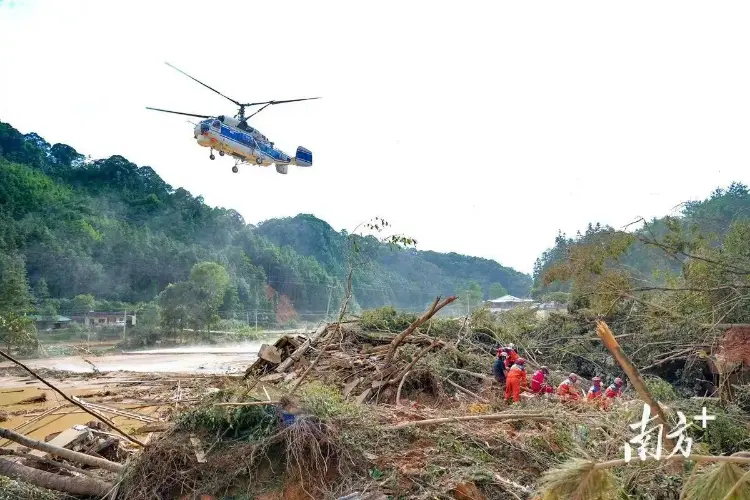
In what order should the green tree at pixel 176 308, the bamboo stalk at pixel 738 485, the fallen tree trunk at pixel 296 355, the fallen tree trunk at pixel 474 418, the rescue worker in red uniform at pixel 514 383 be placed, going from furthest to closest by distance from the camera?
the green tree at pixel 176 308
the fallen tree trunk at pixel 296 355
the rescue worker in red uniform at pixel 514 383
the fallen tree trunk at pixel 474 418
the bamboo stalk at pixel 738 485

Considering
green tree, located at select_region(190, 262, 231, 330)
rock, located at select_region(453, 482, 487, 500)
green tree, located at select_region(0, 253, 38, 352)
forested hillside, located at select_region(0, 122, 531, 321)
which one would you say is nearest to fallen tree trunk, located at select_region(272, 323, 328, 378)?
rock, located at select_region(453, 482, 487, 500)

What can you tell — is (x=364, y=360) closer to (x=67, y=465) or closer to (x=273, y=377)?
(x=273, y=377)

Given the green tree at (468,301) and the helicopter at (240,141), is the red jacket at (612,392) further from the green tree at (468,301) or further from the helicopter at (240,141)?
the helicopter at (240,141)

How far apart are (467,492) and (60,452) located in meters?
4.11

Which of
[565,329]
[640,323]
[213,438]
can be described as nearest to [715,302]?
[640,323]

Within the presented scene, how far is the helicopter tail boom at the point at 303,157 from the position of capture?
67.9ft

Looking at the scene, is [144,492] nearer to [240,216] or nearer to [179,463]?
[179,463]

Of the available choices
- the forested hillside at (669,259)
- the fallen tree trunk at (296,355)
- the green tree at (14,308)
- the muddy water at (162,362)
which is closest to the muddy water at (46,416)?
the fallen tree trunk at (296,355)

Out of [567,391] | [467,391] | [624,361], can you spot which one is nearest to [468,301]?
[467,391]

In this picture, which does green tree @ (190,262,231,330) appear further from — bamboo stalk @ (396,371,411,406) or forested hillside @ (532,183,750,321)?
bamboo stalk @ (396,371,411,406)

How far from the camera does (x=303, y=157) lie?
68.2ft

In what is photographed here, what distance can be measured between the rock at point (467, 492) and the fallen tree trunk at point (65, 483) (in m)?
3.64

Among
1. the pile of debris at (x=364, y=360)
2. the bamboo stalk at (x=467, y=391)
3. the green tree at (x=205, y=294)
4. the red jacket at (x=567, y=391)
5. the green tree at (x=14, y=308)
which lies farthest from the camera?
the green tree at (x=205, y=294)

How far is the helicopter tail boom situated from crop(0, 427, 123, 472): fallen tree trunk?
620 inches
